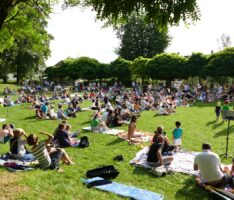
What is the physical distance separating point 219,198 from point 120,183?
2.58 m

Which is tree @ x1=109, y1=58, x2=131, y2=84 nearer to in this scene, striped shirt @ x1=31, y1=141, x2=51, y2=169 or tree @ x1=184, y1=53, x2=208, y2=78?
tree @ x1=184, y1=53, x2=208, y2=78

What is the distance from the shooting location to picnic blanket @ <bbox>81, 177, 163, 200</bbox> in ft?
24.9

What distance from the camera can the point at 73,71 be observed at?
196ft

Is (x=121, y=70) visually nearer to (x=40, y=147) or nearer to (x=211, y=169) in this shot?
(x=40, y=147)

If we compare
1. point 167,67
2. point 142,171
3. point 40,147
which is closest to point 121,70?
point 167,67

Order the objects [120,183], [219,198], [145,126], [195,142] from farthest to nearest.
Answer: [145,126]
[195,142]
[120,183]
[219,198]

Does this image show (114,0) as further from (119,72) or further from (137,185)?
(119,72)

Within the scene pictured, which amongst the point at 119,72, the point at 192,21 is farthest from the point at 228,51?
the point at 192,21

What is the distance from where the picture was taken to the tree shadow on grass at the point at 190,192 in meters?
8.10

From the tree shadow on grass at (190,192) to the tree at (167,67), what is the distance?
110 ft

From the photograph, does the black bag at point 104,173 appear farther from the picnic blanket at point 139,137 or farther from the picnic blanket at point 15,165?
the picnic blanket at point 139,137

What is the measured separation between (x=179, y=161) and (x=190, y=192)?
8.75 feet

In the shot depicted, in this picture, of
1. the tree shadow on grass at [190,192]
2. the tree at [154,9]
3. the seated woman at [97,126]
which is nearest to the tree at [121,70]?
the seated woman at [97,126]

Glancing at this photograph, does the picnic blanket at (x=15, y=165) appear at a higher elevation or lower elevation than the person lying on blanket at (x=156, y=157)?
lower
